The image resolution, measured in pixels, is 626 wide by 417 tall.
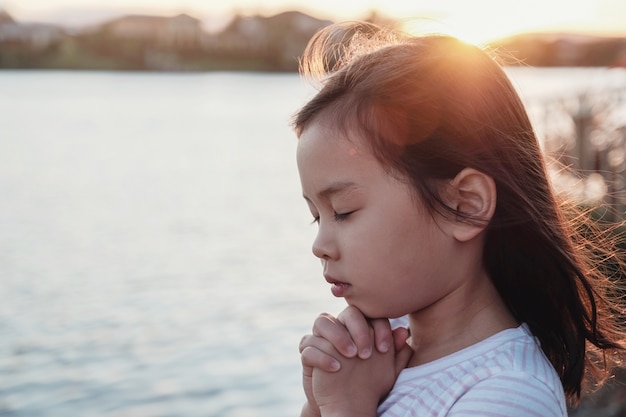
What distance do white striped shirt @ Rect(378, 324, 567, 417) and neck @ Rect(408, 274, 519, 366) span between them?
0.16 feet

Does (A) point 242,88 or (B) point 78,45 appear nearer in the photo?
(B) point 78,45

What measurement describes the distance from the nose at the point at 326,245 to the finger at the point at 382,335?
165 mm

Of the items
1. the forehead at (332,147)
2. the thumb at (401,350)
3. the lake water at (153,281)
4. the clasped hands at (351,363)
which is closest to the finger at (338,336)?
the clasped hands at (351,363)

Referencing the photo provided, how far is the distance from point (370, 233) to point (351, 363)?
0.26 metres

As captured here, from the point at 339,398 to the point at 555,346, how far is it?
0.44m

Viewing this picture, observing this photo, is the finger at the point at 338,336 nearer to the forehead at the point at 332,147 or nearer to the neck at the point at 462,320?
the neck at the point at 462,320

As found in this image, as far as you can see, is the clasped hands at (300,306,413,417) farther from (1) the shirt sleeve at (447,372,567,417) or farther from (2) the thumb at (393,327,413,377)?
(1) the shirt sleeve at (447,372,567,417)

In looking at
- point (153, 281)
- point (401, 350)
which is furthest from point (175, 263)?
point (401, 350)

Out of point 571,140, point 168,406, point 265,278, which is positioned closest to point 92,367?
point 168,406

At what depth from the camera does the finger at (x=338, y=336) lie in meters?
1.65

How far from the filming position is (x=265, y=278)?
8688 millimetres

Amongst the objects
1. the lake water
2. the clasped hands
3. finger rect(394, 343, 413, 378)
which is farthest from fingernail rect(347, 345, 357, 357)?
the lake water

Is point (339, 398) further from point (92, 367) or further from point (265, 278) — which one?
point (265, 278)

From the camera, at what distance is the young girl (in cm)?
160
